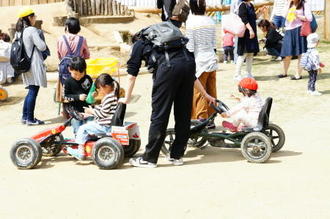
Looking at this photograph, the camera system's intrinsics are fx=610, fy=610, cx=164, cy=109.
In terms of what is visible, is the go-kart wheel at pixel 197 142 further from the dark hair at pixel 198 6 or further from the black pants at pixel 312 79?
the black pants at pixel 312 79

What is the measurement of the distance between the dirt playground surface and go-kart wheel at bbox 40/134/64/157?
0.08 meters

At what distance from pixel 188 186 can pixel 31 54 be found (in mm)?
4284

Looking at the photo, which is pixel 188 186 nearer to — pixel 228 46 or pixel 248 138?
pixel 248 138

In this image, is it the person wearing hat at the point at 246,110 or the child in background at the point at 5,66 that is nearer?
the person wearing hat at the point at 246,110

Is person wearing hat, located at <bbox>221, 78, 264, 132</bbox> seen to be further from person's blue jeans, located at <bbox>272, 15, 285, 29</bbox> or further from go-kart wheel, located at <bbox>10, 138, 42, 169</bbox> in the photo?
person's blue jeans, located at <bbox>272, 15, 285, 29</bbox>

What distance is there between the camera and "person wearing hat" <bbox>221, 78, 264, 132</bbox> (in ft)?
21.4

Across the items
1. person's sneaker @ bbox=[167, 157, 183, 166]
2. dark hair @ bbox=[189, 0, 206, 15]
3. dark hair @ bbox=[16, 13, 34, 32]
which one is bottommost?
person's sneaker @ bbox=[167, 157, 183, 166]

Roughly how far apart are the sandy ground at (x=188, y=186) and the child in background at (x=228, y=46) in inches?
226

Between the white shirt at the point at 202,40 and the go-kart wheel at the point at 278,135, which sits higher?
the white shirt at the point at 202,40

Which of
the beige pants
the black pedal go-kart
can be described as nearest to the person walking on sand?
the beige pants

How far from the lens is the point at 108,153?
20.1ft

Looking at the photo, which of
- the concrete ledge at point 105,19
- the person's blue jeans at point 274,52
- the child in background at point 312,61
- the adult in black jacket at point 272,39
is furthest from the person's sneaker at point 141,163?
the concrete ledge at point 105,19

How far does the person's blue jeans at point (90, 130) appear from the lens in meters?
6.32

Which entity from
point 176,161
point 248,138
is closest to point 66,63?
point 176,161
